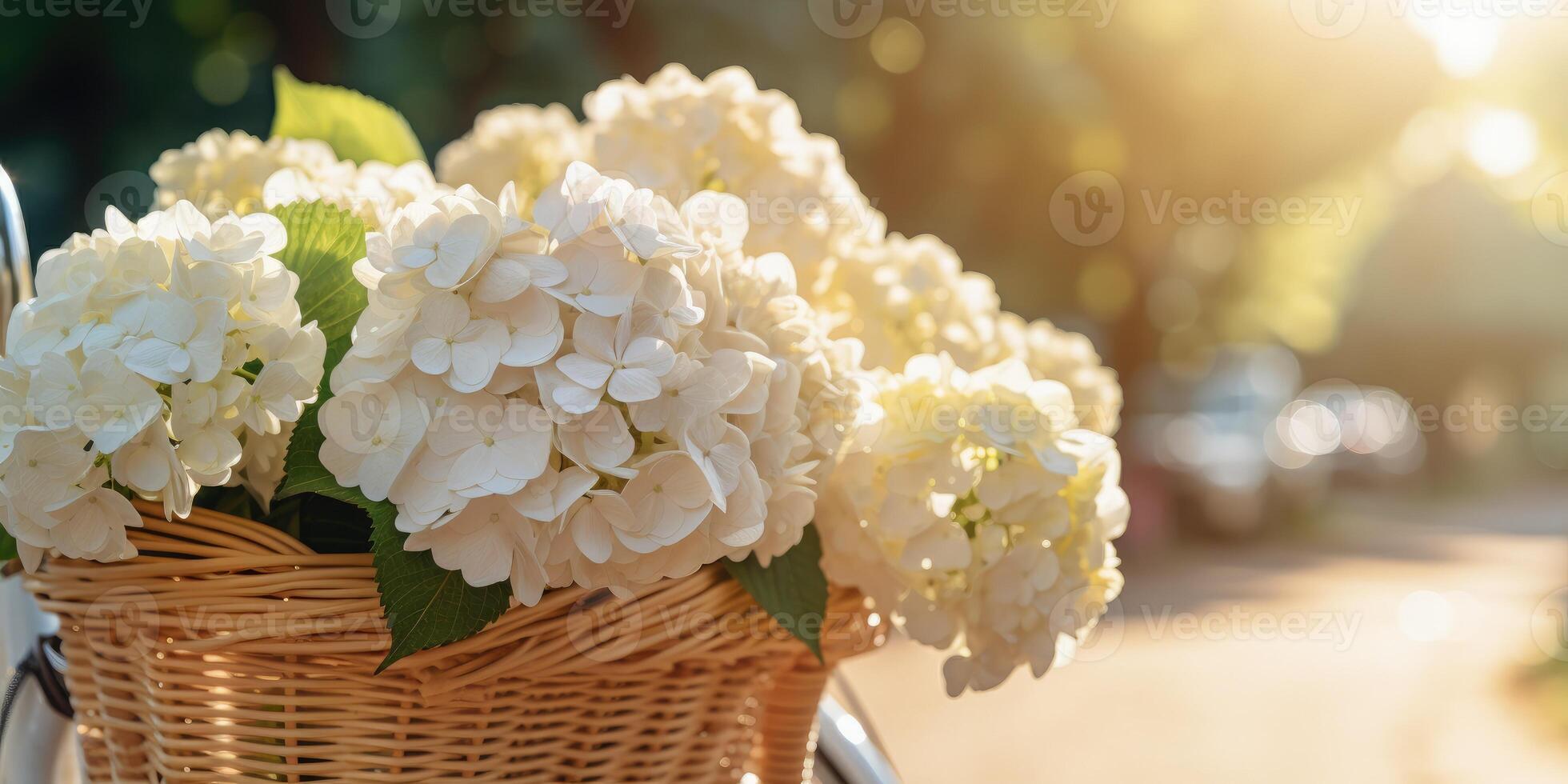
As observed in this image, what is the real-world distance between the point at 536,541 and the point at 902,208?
191 inches

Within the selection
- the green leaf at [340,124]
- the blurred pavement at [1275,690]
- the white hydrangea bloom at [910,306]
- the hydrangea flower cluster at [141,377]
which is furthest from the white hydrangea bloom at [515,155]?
the blurred pavement at [1275,690]

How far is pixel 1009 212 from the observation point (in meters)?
5.46

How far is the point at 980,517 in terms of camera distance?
0.51m

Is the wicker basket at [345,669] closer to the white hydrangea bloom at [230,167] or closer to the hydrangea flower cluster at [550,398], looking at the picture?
the hydrangea flower cluster at [550,398]

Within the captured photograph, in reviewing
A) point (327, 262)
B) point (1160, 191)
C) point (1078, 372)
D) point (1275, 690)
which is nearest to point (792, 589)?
point (327, 262)

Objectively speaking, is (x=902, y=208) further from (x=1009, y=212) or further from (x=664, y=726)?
(x=664, y=726)

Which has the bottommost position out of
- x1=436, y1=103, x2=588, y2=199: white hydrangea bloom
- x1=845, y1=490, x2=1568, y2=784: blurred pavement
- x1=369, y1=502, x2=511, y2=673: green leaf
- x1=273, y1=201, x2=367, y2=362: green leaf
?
x1=369, y1=502, x2=511, y2=673: green leaf

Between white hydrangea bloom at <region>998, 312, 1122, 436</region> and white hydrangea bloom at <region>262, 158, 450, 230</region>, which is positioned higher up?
white hydrangea bloom at <region>998, 312, 1122, 436</region>

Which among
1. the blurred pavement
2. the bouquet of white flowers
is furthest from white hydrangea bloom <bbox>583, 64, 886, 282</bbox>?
the blurred pavement

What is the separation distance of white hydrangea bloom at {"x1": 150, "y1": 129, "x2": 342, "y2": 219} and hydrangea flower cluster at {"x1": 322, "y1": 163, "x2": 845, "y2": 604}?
264 mm

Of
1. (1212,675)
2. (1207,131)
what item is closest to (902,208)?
(1207,131)

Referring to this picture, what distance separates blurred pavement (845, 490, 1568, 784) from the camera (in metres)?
4.05

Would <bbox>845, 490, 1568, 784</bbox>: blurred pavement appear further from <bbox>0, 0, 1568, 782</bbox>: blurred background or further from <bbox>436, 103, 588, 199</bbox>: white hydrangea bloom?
<bbox>436, 103, 588, 199</bbox>: white hydrangea bloom

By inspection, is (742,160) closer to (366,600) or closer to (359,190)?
(359,190)
